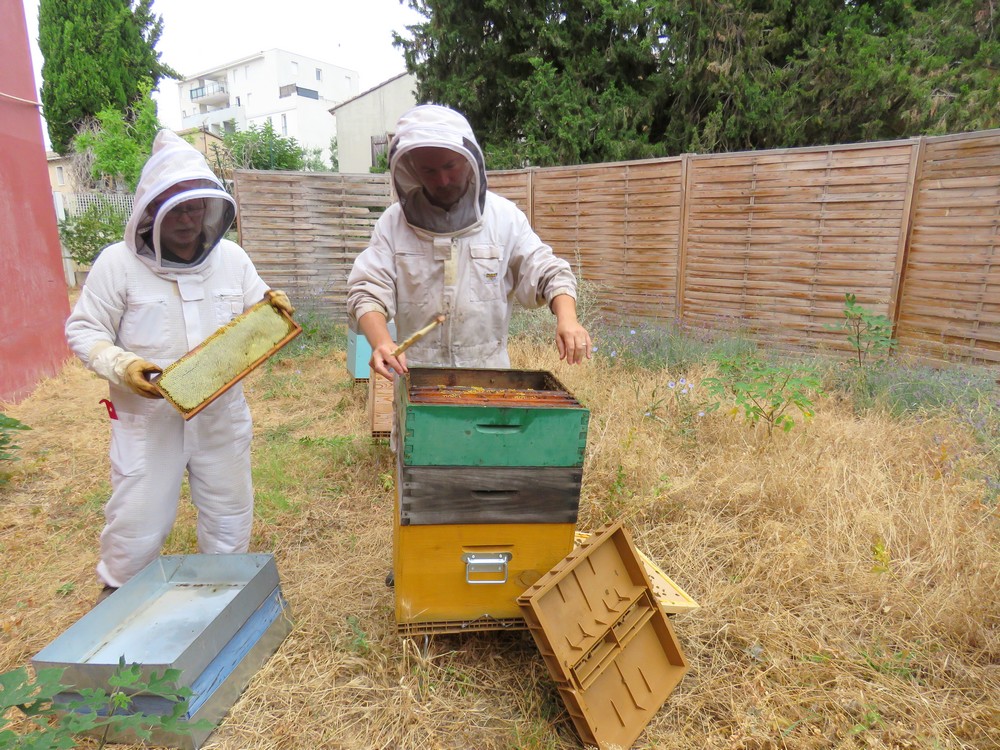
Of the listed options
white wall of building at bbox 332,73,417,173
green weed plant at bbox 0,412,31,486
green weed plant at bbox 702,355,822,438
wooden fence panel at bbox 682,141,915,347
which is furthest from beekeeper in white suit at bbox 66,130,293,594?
white wall of building at bbox 332,73,417,173

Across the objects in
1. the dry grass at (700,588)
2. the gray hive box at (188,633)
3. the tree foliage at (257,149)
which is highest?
Answer: the tree foliage at (257,149)

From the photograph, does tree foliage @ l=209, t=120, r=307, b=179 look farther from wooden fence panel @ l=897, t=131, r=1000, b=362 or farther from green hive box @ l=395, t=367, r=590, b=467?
green hive box @ l=395, t=367, r=590, b=467

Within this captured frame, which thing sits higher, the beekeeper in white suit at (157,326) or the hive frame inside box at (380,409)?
the beekeeper in white suit at (157,326)

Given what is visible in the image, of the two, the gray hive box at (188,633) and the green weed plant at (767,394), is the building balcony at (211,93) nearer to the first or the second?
the green weed plant at (767,394)

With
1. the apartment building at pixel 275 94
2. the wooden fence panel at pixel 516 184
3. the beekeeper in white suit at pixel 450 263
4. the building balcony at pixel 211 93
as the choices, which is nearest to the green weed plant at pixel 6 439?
the beekeeper in white suit at pixel 450 263

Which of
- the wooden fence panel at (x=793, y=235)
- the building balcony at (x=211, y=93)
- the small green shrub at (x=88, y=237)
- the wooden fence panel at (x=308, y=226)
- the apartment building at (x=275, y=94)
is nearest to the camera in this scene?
the wooden fence panel at (x=793, y=235)

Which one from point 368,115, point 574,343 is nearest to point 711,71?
point 574,343

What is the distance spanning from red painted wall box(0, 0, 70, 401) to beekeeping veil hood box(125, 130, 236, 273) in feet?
13.0

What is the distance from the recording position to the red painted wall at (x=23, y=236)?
5.20 m

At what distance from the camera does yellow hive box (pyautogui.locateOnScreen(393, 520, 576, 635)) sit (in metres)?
1.99

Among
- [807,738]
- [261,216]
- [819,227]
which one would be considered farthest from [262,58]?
[807,738]

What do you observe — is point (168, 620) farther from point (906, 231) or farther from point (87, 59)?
point (87, 59)

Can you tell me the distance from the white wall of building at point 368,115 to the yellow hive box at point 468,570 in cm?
2619

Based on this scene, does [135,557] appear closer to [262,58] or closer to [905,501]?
[905,501]
